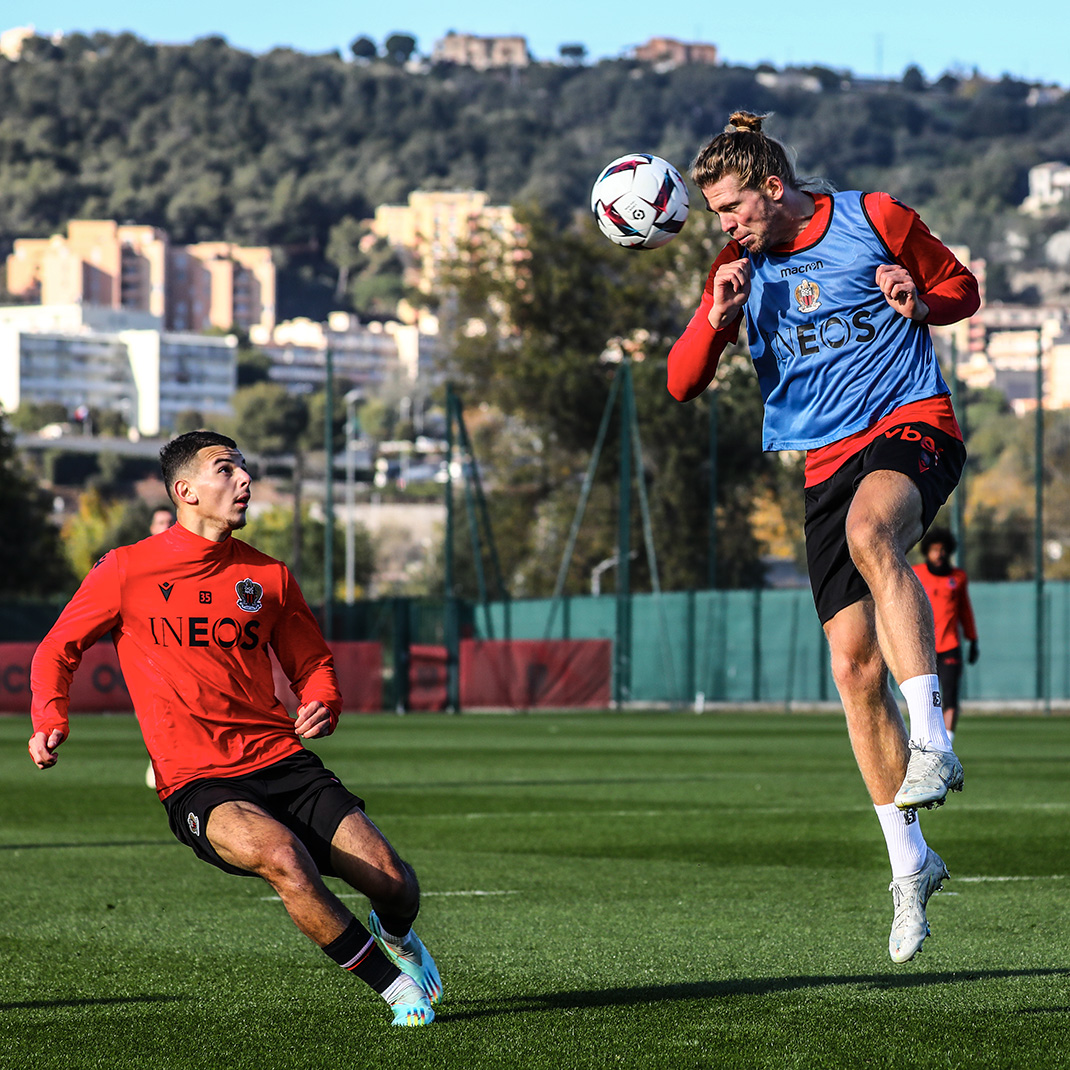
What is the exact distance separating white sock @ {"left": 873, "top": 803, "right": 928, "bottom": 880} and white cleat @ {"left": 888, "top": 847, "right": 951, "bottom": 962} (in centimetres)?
2

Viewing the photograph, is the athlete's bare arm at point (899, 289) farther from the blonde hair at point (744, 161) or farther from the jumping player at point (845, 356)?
the blonde hair at point (744, 161)

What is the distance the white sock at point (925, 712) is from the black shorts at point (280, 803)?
157cm

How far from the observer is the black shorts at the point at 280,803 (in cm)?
493

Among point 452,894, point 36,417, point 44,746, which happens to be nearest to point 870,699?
point 44,746

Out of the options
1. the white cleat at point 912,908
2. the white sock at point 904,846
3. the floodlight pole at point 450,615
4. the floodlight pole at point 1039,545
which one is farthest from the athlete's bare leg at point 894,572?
the floodlight pole at point 1039,545

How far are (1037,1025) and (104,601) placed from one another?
2.78 metres

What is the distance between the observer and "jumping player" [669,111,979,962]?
543cm

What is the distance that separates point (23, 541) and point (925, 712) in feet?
166

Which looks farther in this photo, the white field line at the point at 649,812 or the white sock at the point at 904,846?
the white field line at the point at 649,812

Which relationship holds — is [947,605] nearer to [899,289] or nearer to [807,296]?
[807,296]

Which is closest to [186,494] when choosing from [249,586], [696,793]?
[249,586]

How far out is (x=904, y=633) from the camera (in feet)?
17.0

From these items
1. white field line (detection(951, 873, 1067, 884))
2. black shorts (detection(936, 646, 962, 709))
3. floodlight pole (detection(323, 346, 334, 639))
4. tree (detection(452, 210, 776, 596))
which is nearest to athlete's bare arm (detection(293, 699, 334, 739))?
white field line (detection(951, 873, 1067, 884))

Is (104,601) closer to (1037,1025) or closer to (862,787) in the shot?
(1037,1025)
